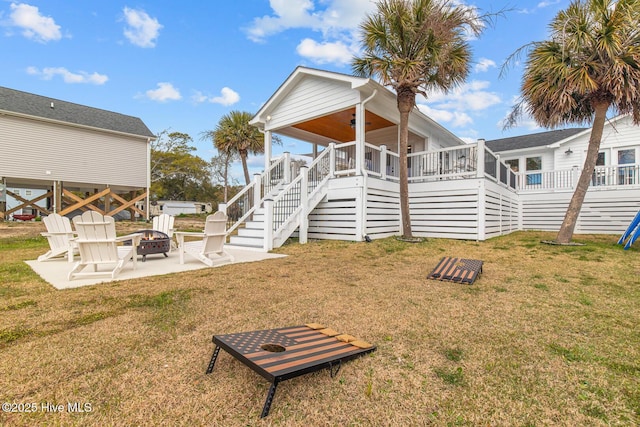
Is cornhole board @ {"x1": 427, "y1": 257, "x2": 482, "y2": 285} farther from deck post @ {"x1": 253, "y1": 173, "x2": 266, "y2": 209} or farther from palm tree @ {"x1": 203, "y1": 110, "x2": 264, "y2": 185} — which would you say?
palm tree @ {"x1": 203, "y1": 110, "x2": 264, "y2": 185}

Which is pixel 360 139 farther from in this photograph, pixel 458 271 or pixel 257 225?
pixel 458 271

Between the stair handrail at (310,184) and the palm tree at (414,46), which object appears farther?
the stair handrail at (310,184)

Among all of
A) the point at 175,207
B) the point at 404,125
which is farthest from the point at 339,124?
the point at 175,207

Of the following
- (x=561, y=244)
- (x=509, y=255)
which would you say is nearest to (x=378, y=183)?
(x=509, y=255)

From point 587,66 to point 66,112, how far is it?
998 inches

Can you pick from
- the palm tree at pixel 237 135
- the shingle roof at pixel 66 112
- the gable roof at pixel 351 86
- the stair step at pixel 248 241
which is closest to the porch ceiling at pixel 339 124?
the gable roof at pixel 351 86

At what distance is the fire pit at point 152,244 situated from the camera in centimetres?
674

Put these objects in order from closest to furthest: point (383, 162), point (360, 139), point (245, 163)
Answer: point (360, 139)
point (383, 162)
point (245, 163)

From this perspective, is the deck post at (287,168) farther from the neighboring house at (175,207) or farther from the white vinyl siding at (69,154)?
the neighboring house at (175,207)

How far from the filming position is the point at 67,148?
1833 centimetres

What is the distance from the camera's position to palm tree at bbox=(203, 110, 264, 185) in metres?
19.4

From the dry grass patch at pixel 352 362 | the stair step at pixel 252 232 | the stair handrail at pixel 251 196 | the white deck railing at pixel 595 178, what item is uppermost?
the white deck railing at pixel 595 178

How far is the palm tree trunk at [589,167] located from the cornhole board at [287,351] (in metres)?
9.20

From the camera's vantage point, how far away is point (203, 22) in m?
14.1
